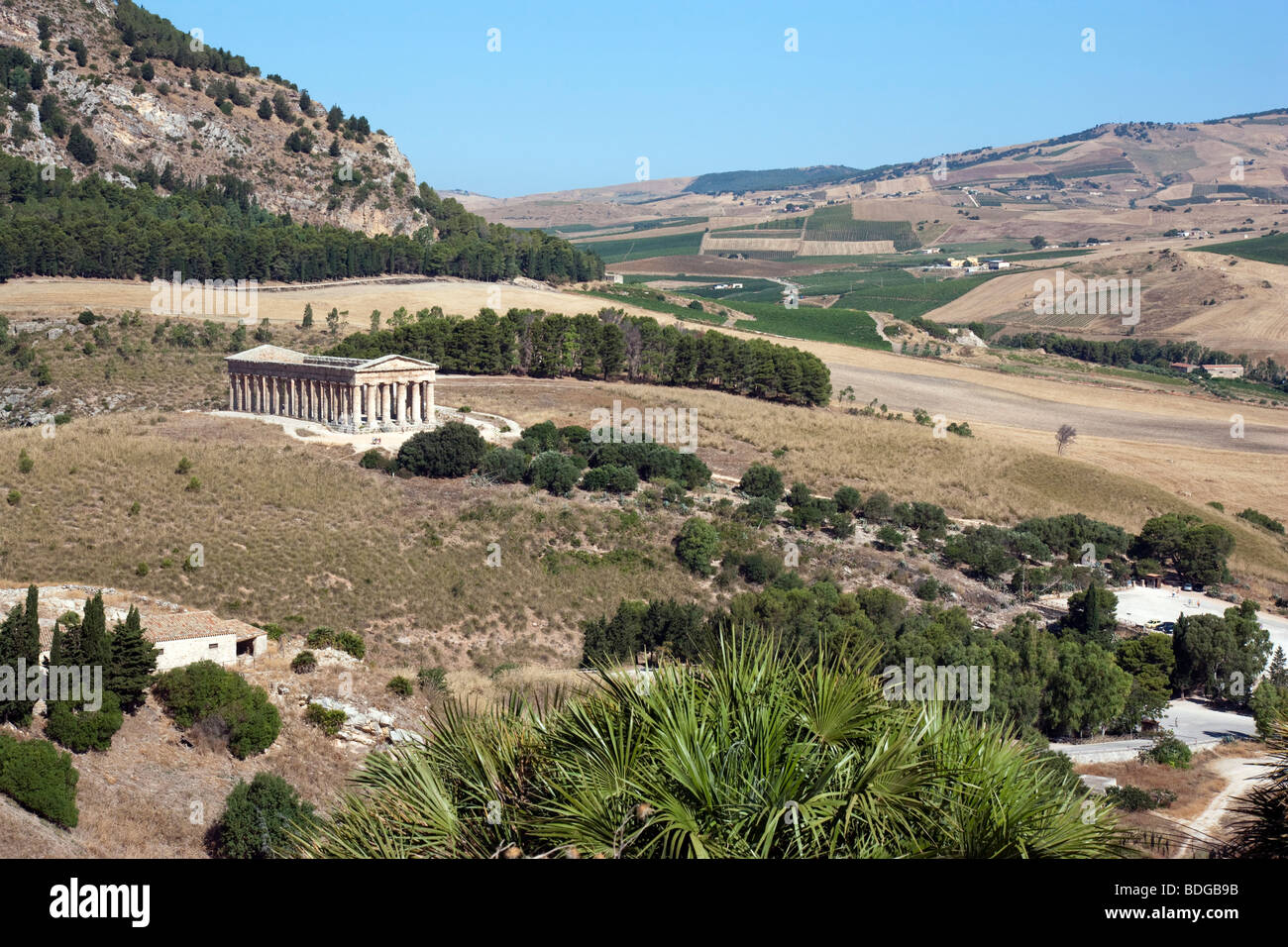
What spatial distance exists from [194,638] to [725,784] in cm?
2821

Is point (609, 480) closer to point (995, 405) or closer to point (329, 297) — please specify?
point (995, 405)

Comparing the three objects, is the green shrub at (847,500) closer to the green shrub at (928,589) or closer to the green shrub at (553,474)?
the green shrub at (928,589)

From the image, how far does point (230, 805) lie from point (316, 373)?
46.4 metres

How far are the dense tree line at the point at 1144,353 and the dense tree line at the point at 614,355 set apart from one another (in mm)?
65279

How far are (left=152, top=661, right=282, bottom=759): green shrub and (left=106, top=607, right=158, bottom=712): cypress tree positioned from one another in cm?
87

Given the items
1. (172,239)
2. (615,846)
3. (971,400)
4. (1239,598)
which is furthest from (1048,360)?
(615,846)

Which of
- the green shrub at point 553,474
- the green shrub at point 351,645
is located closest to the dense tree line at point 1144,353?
the green shrub at point 553,474

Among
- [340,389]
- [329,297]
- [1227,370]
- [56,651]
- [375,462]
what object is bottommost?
[56,651]

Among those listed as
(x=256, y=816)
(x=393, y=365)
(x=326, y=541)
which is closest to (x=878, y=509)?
(x=393, y=365)

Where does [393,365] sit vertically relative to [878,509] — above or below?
above

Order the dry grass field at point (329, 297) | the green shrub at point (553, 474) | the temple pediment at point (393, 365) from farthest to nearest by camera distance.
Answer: the dry grass field at point (329, 297), the temple pediment at point (393, 365), the green shrub at point (553, 474)

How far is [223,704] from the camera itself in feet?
102

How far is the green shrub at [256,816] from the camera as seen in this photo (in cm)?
2456

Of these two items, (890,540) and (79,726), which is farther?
(890,540)
